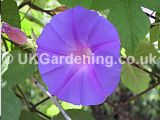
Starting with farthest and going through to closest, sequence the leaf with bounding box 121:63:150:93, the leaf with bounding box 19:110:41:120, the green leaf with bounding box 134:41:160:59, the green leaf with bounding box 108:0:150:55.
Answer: the leaf with bounding box 121:63:150:93, the green leaf with bounding box 134:41:160:59, the leaf with bounding box 19:110:41:120, the green leaf with bounding box 108:0:150:55

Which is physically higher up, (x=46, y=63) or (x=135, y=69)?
(x=46, y=63)

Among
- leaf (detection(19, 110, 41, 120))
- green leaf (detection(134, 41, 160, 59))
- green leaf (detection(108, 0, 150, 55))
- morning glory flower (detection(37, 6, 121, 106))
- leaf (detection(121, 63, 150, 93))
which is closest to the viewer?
morning glory flower (detection(37, 6, 121, 106))

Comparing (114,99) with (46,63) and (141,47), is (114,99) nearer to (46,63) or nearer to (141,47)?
(141,47)

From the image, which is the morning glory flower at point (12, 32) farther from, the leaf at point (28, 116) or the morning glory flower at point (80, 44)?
the leaf at point (28, 116)

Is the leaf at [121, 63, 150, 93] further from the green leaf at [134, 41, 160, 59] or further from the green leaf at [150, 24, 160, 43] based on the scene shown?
the green leaf at [150, 24, 160, 43]

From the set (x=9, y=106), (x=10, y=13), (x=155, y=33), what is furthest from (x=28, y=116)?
(x=155, y=33)

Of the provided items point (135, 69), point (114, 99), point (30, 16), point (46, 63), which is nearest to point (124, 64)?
point (135, 69)

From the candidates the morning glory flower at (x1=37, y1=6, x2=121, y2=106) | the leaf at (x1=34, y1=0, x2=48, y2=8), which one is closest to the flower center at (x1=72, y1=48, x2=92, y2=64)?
the morning glory flower at (x1=37, y1=6, x2=121, y2=106)

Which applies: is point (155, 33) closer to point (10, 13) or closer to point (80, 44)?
point (80, 44)
